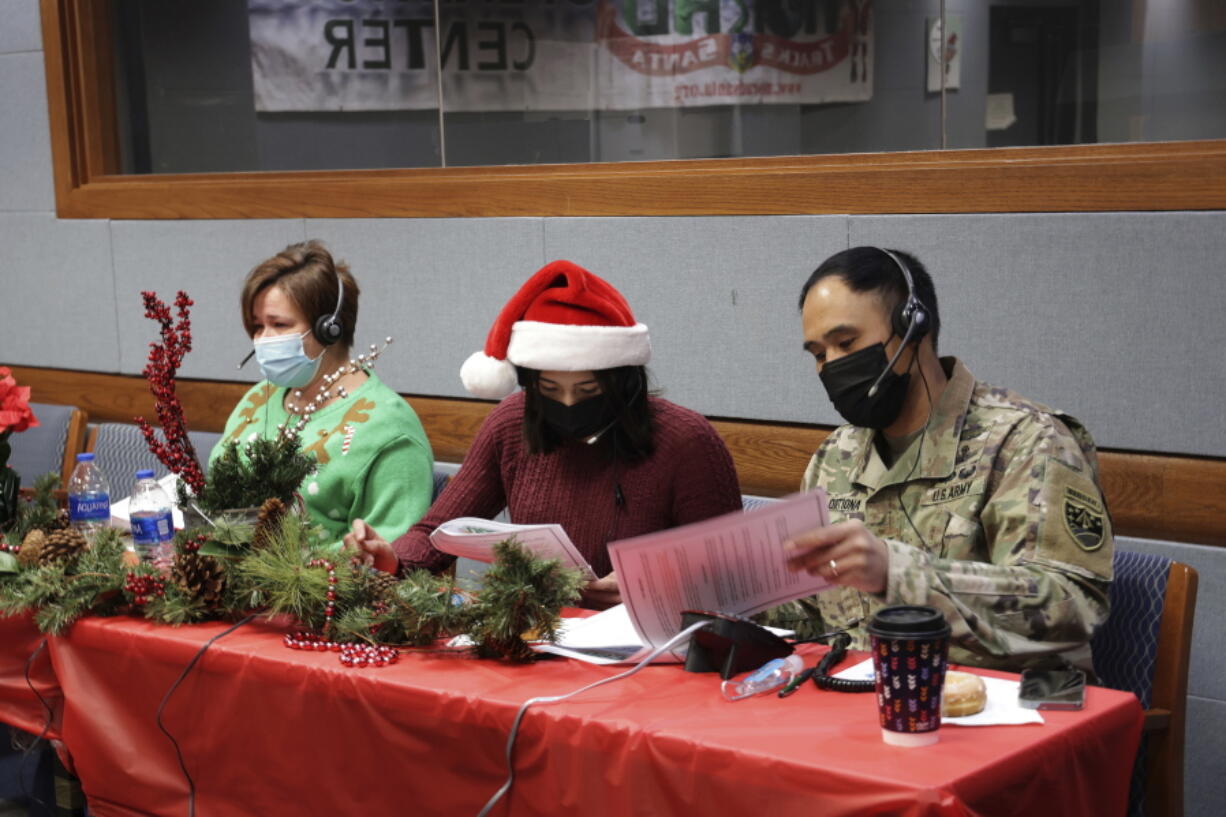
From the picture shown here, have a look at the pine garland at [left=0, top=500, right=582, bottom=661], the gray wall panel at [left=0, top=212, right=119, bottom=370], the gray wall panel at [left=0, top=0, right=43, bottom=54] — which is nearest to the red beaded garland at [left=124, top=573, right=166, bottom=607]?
the pine garland at [left=0, top=500, right=582, bottom=661]

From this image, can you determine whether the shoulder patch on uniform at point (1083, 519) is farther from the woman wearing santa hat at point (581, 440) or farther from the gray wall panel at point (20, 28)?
the gray wall panel at point (20, 28)

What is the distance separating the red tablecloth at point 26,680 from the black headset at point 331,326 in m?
0.91

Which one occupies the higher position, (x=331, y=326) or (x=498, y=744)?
(x=331, y=326)

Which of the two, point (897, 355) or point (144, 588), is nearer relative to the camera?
point (897, 355)

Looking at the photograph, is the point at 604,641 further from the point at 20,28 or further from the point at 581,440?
the point at 20,28

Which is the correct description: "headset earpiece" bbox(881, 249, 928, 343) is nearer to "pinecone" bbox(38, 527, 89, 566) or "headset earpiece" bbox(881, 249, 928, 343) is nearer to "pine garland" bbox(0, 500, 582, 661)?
"pine garland" bbox(0, 500, 582, 661)

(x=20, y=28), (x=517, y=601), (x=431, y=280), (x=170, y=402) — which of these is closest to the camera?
(x=517, y=601)

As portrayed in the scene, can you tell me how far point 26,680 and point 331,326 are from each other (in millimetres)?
986

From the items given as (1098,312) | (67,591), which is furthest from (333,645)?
(1098,312)

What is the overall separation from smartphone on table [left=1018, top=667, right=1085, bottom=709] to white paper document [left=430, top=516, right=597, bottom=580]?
27.0 inches

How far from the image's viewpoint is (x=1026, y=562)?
1.99m

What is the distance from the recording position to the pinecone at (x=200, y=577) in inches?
89.7

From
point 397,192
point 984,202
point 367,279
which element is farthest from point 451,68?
point 984,202

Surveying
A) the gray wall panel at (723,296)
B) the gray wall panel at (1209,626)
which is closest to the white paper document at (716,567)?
the gray wall panel at (1209,626)
